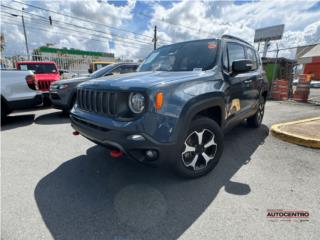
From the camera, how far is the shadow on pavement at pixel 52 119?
6055mm

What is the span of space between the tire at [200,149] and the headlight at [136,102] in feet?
2.19

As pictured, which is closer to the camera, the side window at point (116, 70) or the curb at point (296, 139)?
the curb at point (296, 139)

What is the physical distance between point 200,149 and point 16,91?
18.5 ft

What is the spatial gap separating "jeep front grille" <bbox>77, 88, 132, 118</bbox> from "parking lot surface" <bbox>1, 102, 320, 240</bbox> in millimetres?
990

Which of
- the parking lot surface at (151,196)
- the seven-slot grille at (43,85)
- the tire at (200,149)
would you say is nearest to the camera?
the parking lot surface at (151,196)

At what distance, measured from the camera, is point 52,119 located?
6391mm

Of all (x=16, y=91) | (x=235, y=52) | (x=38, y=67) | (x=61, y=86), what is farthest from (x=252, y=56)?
(x=38, y=67)

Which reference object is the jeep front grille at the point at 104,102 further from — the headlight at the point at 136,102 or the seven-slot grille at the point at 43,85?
the seven-slot grille at the point at 43,85

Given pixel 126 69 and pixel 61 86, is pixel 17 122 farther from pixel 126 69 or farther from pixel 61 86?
pixel 126 69

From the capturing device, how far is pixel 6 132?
5184 mm

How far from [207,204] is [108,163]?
172 cm

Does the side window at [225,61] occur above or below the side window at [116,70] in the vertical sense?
above

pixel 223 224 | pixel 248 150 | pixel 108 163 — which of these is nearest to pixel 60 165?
pixel 108 163

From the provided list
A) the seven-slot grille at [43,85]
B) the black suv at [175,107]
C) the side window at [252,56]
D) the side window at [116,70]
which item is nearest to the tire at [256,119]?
the side window at [252,56]
